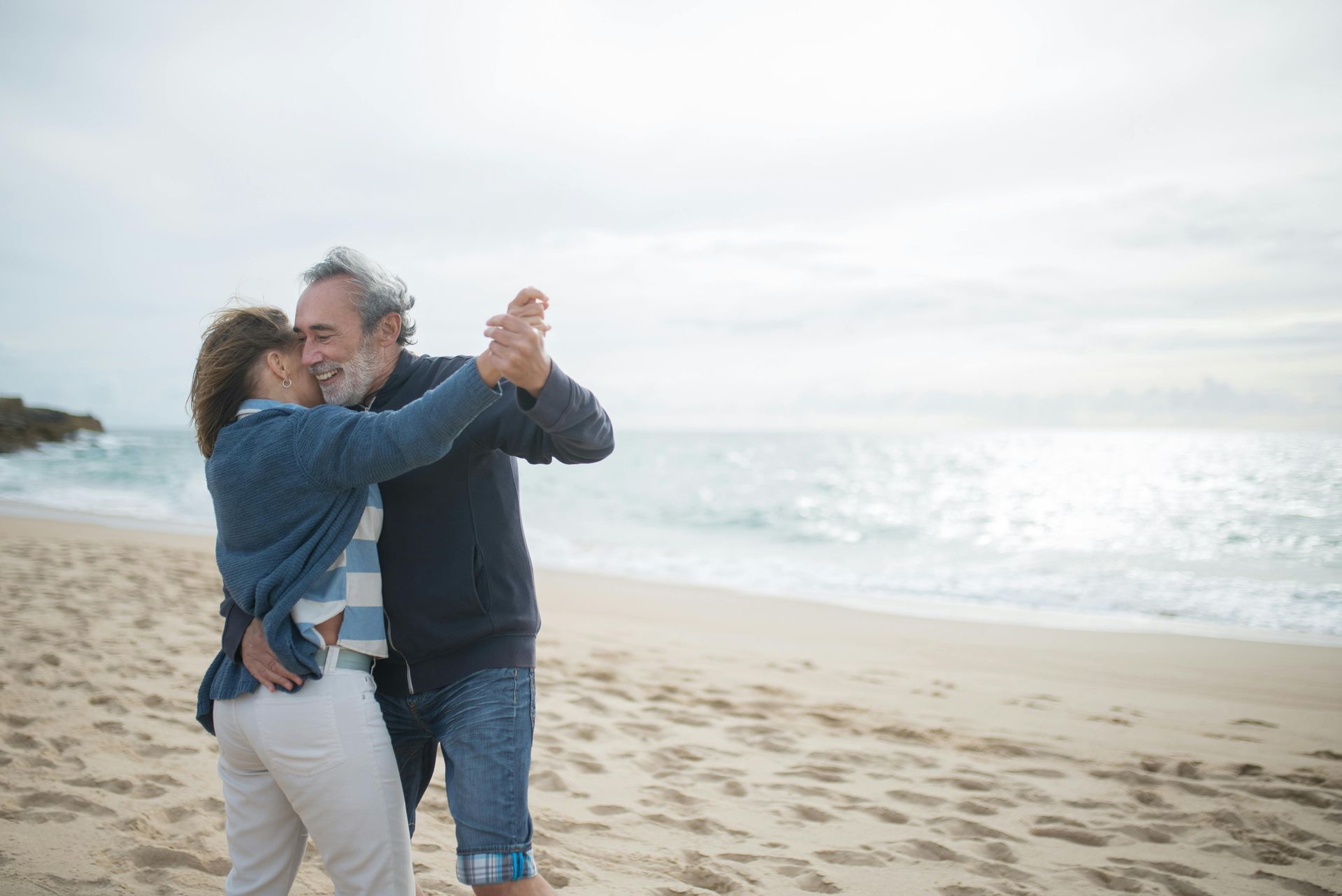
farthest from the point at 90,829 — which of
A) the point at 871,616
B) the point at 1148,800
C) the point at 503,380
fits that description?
the point at 871,616

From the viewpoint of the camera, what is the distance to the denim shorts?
6.49 ft

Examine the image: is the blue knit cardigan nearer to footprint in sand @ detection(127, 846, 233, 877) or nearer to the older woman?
the older woman

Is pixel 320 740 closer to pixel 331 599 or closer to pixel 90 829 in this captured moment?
pixel 331 599

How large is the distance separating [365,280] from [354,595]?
0.84m

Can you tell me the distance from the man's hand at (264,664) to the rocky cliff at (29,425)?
39681 mm

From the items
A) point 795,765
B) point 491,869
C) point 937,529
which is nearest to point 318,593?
point 491,869

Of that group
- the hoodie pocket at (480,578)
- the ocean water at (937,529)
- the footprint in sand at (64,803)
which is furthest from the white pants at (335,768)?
the ocean water at (937,529)

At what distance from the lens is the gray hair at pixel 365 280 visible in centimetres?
224

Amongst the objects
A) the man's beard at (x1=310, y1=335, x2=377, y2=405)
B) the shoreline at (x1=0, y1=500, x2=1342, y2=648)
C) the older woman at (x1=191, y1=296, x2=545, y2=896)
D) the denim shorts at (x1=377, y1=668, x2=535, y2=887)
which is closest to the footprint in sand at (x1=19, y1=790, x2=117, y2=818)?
the older woman at (x1=191, y1=296, x2=545, y2=896)

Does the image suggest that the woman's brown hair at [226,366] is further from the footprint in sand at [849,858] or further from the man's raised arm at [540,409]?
the footprint in sand at [849,858]

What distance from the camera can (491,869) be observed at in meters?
1.96

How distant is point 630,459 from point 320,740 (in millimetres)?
51689

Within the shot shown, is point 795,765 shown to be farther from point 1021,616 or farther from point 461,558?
point 1021,616

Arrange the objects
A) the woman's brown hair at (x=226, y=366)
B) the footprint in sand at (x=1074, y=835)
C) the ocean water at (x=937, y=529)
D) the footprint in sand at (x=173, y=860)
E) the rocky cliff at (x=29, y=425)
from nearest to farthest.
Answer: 1. the woman's brown hair at (x=226, y=366)
2. the footprint in sand at (x=173, y=860)
3. the footprint in sand at (x=1074, y=835)
4. the ocean water at (x=937, y=529)
5. the rocky cliff at (x=29, y=425)
